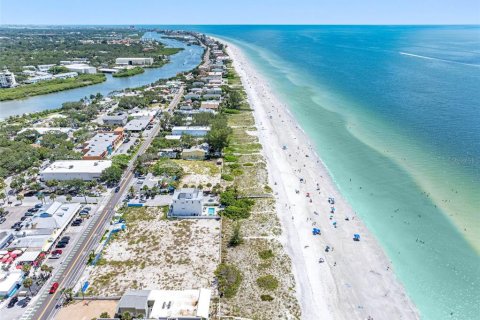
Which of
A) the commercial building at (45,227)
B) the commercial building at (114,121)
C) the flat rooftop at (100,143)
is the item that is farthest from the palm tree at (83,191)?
the commercial building at (114,121)

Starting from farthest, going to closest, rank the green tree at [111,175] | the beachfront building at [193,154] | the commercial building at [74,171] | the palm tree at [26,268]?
the beachfront building at [193,154] < the commercial building at [74,171] < the green tree at [111,175] < the palm tree at [26,268]

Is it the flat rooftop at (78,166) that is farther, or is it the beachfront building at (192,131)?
the beachfront building at (192,131)

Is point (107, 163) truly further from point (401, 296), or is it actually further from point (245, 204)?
point (401, 296)

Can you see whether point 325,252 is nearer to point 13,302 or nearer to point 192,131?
point 13,302

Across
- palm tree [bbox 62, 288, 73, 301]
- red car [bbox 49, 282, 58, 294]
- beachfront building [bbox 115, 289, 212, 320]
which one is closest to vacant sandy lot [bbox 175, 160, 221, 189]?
beachfront building [bbox 115, 289, 212, 320]

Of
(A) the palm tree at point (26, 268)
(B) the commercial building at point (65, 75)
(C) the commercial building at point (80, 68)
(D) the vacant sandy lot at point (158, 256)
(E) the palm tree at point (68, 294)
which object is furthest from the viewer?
(C) the commercial building at point (80, 68)

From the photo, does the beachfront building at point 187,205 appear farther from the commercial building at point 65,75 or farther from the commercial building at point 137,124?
the commercial building at point 65,75

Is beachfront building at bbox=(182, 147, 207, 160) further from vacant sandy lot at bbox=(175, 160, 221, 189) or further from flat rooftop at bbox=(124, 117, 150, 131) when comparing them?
flat rooftop at bbox=(124, 117, 150, 131)
